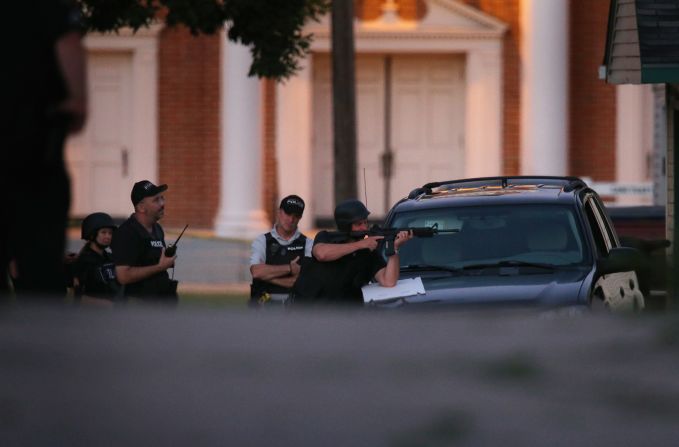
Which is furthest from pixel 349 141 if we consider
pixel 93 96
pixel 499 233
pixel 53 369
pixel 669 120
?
pixel 53 369

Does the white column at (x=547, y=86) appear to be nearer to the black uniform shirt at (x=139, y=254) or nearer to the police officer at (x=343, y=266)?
the black uniform shirt at (x=139, y=254)

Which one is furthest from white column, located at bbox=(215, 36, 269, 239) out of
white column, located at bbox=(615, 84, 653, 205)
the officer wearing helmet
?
the officer wearing helmet

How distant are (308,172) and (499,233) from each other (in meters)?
14.2

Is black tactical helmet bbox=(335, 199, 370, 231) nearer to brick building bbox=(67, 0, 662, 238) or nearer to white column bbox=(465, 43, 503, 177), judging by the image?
brick building bbox=(67, 0, 662, 238)

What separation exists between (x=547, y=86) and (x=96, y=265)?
43.5 ft

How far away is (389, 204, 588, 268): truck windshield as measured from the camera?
9695 mm

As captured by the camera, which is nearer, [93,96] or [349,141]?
[349,141]

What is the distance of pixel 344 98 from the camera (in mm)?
16562

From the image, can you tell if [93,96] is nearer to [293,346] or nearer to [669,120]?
[669,120]

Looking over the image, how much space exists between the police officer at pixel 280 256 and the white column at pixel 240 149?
11.6m

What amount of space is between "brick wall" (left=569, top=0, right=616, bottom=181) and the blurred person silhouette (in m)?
20.1

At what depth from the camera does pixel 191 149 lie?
24.4 meters

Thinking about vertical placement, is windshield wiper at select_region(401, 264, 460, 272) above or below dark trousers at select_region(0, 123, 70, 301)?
below

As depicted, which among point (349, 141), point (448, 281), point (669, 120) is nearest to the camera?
point (448, 281)
